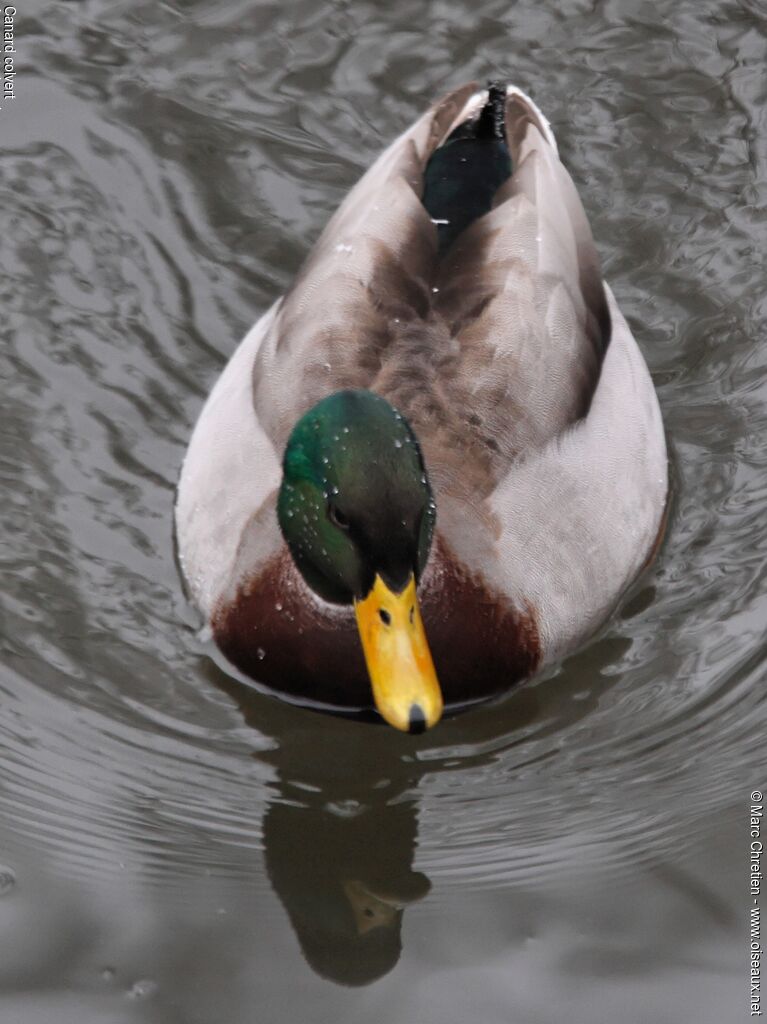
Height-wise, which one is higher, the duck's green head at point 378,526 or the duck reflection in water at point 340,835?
the duck's green head at point 378,526

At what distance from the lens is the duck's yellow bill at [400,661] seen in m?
4.62

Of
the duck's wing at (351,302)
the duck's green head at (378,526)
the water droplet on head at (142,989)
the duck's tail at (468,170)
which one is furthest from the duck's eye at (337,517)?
the duck's tail at (468,170)

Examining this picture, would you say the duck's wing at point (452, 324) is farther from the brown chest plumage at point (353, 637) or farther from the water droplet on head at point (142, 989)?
the water droplet on head at point (142, 989)

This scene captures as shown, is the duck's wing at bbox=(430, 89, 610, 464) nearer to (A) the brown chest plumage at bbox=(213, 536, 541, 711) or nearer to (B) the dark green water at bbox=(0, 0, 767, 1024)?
(A) the brown chest plumage at bbox=(213, 536, 541, 711)

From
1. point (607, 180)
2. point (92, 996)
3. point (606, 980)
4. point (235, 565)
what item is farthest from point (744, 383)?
point (92, 996)

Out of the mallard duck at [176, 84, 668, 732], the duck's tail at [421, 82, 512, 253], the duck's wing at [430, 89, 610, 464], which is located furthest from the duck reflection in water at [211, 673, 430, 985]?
the duck's tail at [421, 82, 512, 253]

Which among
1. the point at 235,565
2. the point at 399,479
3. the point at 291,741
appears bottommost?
the point at 291,741

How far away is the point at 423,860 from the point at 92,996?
0.95 meters

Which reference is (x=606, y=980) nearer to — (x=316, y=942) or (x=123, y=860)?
(x=316, y=942)

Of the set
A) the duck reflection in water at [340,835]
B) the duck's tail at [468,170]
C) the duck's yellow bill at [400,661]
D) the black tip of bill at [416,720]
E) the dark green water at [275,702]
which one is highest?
the duck's tail at [468,170]

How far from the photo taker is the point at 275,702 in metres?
5.43

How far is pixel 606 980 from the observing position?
15.0 feet

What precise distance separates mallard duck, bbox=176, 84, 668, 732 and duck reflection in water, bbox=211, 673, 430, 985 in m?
0.12

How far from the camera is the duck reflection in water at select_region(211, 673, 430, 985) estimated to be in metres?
4.71
